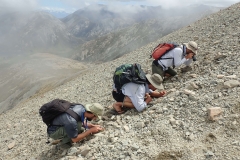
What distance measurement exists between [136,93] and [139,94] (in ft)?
0.36

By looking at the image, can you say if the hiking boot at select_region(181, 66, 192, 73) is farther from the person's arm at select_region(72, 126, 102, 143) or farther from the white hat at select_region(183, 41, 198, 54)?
the person's arm at select_region(72, 126, 102, 143)

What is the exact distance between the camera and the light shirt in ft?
28.3

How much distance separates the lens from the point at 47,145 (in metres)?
9.62

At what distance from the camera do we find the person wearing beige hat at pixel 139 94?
8.64 meters

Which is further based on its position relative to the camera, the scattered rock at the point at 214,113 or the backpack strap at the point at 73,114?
the backpack strap at the point at 73,114

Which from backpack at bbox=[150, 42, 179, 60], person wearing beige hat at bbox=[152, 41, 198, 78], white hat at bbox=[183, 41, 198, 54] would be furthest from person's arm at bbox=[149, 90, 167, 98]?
white hat at bbox=[183, 41, 198, 54]

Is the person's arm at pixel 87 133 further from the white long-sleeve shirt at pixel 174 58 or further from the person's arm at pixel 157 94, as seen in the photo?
the white long-sleeve shirt at pixel 174 58

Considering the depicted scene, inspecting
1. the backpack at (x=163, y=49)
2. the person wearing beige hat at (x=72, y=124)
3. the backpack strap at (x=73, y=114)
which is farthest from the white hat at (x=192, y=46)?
the backpack strap at (x=73, y=114)

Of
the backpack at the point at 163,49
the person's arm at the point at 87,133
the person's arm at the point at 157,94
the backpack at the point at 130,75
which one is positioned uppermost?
the backpack at the point at 163,49

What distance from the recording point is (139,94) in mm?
8617

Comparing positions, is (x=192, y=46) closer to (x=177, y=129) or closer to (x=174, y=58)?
(x=174, y=58)

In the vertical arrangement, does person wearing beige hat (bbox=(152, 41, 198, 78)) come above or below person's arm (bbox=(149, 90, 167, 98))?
above

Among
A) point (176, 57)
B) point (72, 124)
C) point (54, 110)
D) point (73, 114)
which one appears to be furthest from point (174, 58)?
point (54, 110)

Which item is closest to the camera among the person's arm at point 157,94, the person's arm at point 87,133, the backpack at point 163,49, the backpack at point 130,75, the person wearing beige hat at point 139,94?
the person's arm at point 87,133
